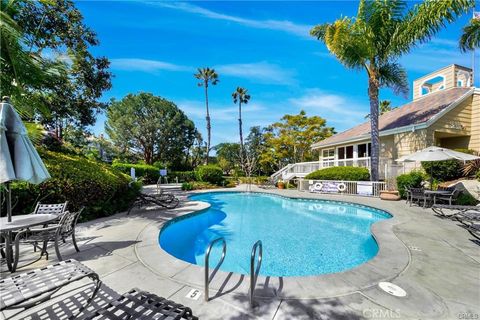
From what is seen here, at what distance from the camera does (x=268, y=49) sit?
1258cm

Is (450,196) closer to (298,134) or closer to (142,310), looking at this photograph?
(142,310)

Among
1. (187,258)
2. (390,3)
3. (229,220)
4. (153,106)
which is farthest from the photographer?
(153,106)

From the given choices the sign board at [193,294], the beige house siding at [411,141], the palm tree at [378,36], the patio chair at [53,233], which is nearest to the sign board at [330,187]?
the palm tree at [378,36]

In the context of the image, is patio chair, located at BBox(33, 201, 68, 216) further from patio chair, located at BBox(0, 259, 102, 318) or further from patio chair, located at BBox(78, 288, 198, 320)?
patio chair, located at BBox(78, 288, 198, 320)

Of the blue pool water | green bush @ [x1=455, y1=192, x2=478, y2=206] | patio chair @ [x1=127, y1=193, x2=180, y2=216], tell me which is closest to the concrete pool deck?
the blue pool water

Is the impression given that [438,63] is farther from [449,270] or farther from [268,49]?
[449,270]

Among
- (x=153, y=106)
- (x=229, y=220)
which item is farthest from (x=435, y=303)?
(x=153, y=106)

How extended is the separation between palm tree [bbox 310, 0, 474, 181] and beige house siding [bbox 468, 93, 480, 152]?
4.41 metres

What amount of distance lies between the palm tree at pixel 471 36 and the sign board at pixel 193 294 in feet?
55.3

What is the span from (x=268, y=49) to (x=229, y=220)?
398 inches

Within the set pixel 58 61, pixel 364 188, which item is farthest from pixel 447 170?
pixel 58 61

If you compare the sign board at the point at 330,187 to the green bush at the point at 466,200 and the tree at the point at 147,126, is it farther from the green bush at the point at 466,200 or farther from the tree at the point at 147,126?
→ the tree at the point at 147,126

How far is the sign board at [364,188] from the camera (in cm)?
1345

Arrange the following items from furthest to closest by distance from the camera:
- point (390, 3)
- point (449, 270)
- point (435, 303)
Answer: point (390, 3), point (449, 270), point (435, 303)
